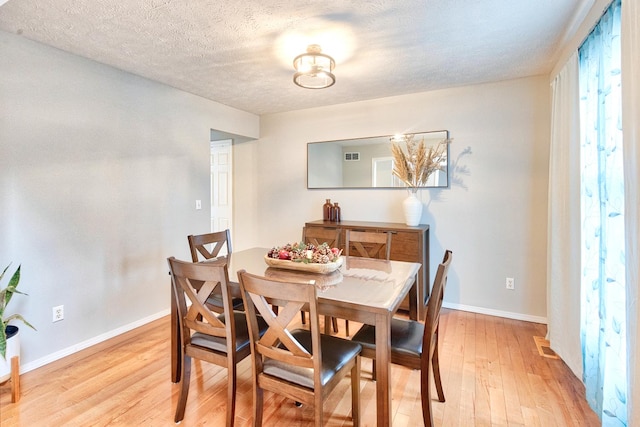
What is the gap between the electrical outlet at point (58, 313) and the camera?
95.9 inches

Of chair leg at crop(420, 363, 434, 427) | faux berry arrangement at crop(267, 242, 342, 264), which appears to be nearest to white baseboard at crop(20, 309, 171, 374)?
faux berry arrangement at crop(267, 242, 342, 264)

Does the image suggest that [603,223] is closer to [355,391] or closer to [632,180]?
[632,180]

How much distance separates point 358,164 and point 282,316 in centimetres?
276

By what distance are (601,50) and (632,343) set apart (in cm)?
154

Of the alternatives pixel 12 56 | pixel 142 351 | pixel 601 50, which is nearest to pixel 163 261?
pixel 142 351

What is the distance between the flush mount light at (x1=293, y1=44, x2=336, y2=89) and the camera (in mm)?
2320

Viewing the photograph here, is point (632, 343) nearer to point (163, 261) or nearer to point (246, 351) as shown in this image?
point (246, 351)

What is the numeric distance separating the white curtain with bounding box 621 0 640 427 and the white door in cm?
433

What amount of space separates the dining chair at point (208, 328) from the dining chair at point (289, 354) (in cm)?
13

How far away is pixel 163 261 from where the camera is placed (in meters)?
3.28

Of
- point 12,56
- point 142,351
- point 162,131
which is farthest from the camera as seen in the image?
point 162,131

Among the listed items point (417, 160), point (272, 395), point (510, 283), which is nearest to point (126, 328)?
point (272, 395)

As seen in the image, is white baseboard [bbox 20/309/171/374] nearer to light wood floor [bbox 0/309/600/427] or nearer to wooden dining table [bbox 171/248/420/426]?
light wood floor [bbox 0/309/600/427]

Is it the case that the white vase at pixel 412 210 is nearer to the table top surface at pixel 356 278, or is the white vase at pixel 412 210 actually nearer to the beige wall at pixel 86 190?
the table top surface at pixel 356 278
